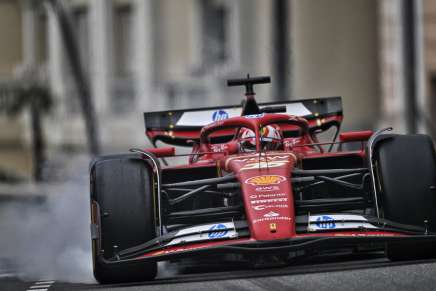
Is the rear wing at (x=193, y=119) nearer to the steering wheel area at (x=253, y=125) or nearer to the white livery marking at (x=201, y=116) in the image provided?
the white livery marking at (x=201, y=116)

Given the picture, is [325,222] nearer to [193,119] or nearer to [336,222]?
[336,222]

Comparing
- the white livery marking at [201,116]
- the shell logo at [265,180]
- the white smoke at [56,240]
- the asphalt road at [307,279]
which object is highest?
the white livery marking at [201,116]

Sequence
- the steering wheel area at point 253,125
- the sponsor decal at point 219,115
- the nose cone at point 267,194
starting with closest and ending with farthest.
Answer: the nose cone at point 267,194
the steering wheel area at point 253,125
the sponsor decal at point 219,115

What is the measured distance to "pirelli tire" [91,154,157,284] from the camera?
9.66 metres

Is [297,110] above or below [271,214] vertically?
above

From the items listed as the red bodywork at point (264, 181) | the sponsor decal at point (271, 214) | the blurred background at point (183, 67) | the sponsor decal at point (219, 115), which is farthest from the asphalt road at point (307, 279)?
the blurred background at point (183, 67)

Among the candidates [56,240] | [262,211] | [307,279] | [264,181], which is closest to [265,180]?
[264,181]

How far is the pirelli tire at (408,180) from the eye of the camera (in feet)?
32.0

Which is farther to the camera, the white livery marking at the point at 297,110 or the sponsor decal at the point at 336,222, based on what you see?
the white livery marking at the point at 297,110

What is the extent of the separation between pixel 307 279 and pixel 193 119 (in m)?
4.45

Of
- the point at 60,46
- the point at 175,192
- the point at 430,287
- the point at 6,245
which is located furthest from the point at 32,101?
the point at 430,287

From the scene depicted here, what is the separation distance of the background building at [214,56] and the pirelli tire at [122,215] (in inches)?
727

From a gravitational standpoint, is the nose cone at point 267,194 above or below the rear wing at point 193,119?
below

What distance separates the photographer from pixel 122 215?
9.70 meters
